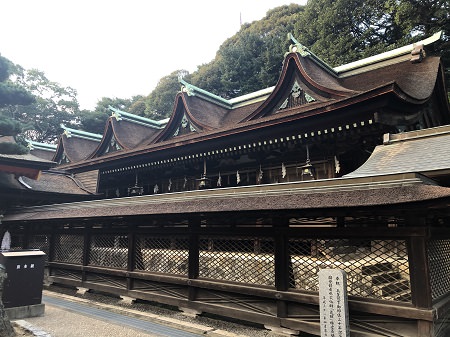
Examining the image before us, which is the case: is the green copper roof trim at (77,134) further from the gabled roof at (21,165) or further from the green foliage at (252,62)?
the green foliage at (252,62)

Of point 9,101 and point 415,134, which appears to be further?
point 9,101

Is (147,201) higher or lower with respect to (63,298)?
higher

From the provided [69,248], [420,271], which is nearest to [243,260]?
[420,271]

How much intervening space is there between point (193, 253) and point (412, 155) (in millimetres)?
5165

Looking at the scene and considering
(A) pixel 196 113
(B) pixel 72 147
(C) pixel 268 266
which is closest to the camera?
(C) pixel 268 266

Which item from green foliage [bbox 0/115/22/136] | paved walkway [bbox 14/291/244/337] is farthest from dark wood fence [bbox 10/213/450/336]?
green foliage [bbox 0/115/22/136]

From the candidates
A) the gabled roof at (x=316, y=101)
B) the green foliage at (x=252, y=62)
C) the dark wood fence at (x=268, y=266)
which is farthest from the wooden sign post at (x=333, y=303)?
the green foliage at (x=252, y=62)

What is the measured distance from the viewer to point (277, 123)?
935cm

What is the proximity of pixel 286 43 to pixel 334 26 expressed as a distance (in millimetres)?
5618

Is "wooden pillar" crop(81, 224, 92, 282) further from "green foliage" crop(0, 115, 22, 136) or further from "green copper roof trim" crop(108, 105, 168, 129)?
"green copper roof trim" crop(108, 105, 168, 129)

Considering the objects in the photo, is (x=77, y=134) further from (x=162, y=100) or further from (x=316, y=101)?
(x=162, y=100)

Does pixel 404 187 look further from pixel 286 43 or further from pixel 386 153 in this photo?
pixel 286 43

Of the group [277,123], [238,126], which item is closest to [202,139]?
[238,126]

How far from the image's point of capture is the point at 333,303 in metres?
5.01
